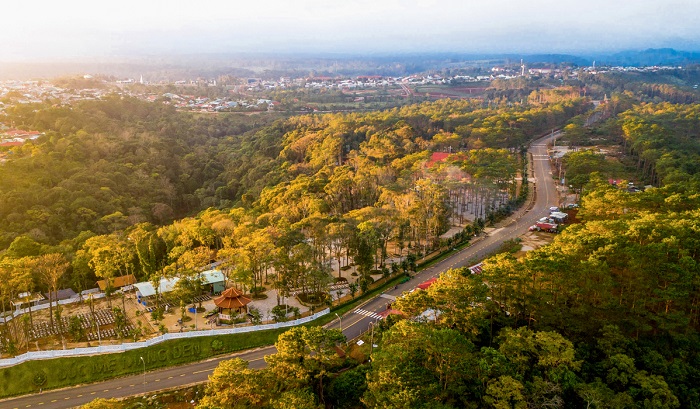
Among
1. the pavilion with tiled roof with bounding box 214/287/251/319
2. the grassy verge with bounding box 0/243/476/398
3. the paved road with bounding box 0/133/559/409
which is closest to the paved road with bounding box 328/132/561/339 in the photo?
the paved road with bounding box 0/133/559/409

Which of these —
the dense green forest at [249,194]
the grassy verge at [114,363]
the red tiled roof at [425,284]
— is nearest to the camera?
the grassy verge at [114,363]

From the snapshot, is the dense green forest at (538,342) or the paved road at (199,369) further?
the paved road at (199,369)

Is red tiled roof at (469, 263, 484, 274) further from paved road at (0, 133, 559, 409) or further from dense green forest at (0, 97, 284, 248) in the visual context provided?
dense green forest at (0, 97, 284, 248)

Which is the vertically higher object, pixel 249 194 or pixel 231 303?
pixel 249 194

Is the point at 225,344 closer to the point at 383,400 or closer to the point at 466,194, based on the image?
the point at 383,400

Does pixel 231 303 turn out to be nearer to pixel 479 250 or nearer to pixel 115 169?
pixel 479 250

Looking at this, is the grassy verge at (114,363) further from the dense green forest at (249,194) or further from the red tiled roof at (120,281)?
the red tiled roof at (120,281)

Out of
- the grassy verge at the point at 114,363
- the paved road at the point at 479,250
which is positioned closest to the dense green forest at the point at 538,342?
the paved road at the point at 479,250

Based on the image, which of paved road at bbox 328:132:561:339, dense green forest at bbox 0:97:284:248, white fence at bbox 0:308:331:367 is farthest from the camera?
dense green forest at bbox 0:97:284:248

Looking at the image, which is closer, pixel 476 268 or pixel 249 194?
pixel 476 268

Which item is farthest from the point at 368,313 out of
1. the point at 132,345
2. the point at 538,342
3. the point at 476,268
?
the point at 132,345

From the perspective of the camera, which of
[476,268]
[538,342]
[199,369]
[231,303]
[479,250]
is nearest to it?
[538,342]
